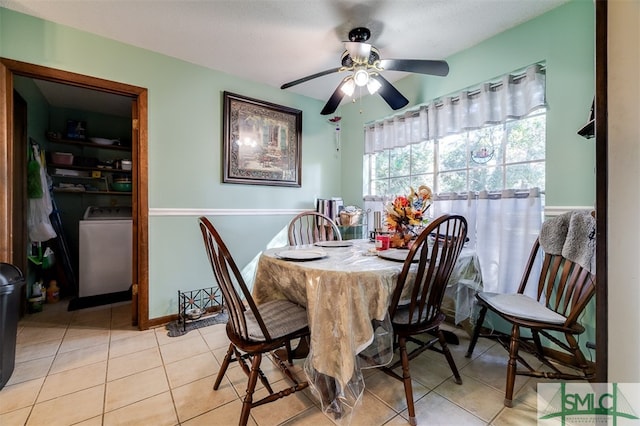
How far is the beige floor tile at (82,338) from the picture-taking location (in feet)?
6.36

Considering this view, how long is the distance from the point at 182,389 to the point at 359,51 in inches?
92.6

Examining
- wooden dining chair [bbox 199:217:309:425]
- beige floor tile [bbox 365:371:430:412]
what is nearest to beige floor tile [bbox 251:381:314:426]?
wooden dining chair [bbox 199:217:309:425]

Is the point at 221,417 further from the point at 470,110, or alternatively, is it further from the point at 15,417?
the point at 470,110

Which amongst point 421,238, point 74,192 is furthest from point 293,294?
point 74,192

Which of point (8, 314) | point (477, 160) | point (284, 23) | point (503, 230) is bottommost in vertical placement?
point (8, 314)

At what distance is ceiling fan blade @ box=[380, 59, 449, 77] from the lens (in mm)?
1753

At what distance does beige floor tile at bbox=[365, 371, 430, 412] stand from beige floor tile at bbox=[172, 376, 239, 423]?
30.0 inches

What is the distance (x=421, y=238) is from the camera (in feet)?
3.80

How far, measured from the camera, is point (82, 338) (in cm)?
207

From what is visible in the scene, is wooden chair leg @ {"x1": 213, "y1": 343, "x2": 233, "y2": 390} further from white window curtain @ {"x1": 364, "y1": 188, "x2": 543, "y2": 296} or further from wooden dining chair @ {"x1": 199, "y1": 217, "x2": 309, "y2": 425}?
white window curtain @ {"x1": 364, "y1": 188, "x2": 543, "y2": 296}

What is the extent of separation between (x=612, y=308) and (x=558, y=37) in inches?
76.1

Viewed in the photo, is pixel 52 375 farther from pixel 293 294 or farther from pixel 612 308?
pixel 612 308

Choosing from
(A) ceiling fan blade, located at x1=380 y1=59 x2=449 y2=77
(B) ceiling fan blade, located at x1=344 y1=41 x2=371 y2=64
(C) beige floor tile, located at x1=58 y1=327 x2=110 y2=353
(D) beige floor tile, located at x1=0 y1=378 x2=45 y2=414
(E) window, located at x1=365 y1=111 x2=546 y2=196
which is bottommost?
(C) beige floor tile, located at x1=58 y1=327 x2=110 y2=353

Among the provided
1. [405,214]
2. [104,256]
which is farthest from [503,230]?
[104,256]
